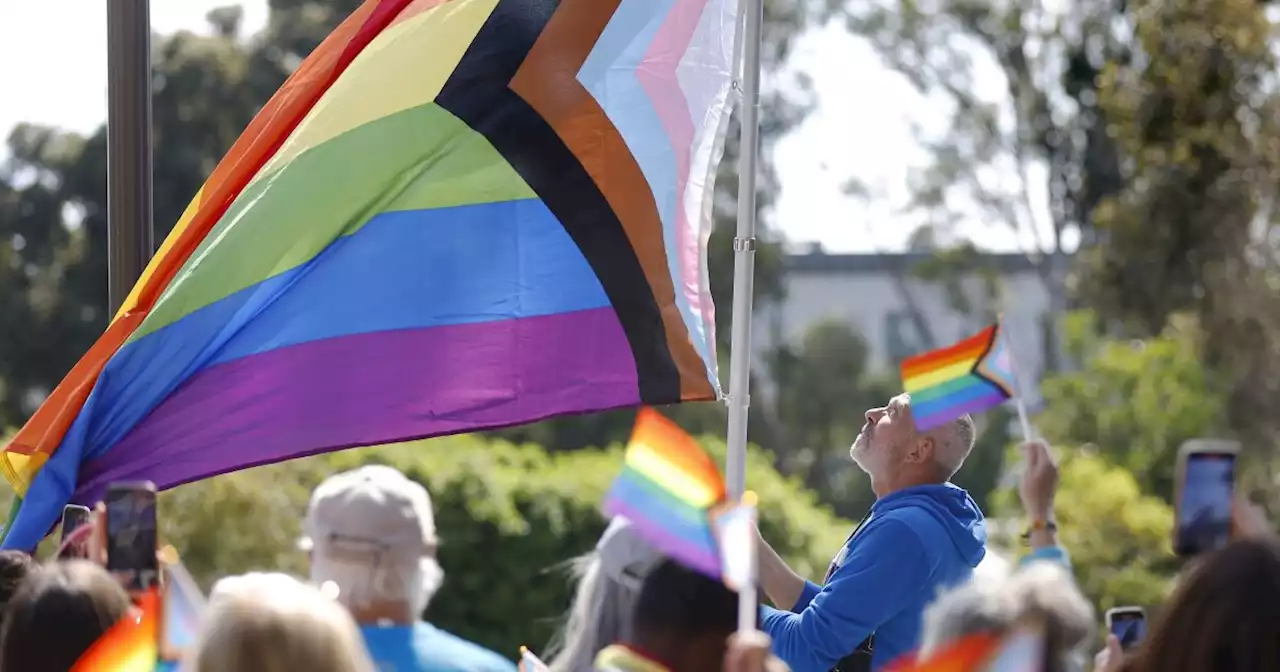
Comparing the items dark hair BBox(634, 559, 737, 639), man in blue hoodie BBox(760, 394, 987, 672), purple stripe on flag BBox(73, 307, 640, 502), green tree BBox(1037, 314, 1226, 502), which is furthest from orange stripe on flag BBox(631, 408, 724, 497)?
green tree BBox(1037, 314, 1226, 502)

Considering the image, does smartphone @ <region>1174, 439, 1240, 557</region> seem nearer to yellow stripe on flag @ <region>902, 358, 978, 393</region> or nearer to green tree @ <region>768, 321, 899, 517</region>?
yellow stripe on flag @ <region>902, 358, 978, 393</region>

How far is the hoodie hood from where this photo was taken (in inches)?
174

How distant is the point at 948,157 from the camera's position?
27.5 meters

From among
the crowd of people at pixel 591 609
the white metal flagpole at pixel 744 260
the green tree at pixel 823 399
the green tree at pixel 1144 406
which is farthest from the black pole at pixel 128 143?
the green tree at pixel 823 399

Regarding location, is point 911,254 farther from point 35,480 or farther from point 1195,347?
point 35,480

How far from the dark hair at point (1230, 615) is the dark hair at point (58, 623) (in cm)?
168

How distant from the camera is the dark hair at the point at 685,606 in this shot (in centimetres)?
275

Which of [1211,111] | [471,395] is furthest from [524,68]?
[1211,111]

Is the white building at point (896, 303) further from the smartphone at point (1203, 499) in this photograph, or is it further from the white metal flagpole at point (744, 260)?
the smartphone at point (1203, 499)

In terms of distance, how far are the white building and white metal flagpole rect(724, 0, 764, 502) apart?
1716 cm

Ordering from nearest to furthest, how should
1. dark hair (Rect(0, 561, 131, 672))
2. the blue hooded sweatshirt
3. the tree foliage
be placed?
1. dark hair (Rect(0, 561, 131, 672))
2. the blue hooded sweatshirt
3. the tree foliage

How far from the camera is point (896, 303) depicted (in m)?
38.4

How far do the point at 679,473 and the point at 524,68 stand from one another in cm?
285

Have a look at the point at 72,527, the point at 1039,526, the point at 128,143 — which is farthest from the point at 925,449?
the point at 128,143
